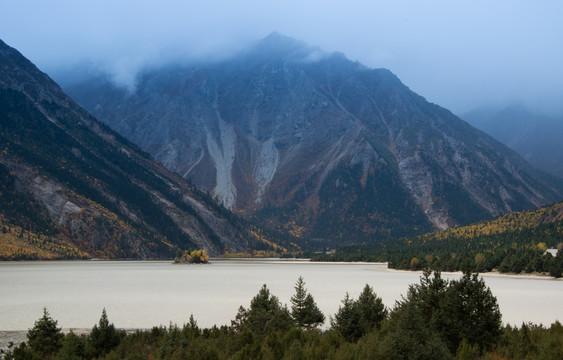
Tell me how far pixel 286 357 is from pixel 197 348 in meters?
4.40

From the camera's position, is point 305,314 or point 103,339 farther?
point 305,314

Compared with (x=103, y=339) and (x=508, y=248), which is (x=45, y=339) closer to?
(x=103, y=339)

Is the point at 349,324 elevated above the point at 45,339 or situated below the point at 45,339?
above

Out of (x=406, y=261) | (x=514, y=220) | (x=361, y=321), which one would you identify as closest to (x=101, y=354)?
(x=361, y=321)

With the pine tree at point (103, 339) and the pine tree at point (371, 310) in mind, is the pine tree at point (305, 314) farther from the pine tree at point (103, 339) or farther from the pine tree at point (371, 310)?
the pine tree at point (103, 339)

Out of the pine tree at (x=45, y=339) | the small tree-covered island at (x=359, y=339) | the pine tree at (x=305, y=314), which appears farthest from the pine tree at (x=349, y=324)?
the pine tree at (x=45, y=339)

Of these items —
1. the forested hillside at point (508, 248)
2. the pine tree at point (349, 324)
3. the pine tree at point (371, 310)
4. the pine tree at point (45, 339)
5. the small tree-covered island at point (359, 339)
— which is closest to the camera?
the small tree-covered island at point (359, 339)

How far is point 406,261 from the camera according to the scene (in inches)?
6176

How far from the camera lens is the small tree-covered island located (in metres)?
24.6

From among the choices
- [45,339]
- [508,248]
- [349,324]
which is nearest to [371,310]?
[349,324]

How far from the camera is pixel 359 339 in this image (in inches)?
1211

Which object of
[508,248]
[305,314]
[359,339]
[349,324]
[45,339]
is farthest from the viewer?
[508,248]

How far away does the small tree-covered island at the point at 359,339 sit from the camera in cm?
2456

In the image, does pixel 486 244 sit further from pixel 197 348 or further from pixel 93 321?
pixel 197 348
